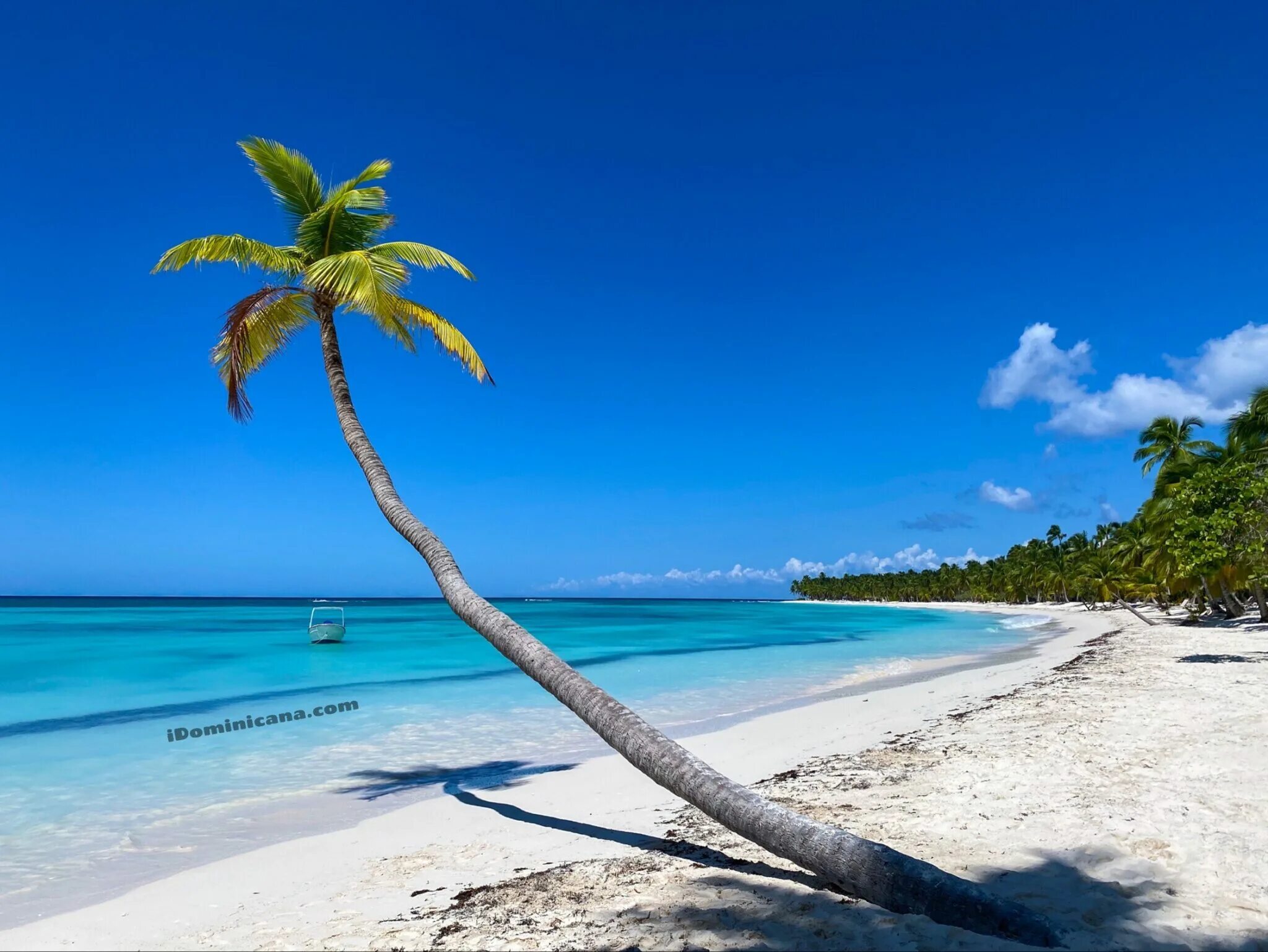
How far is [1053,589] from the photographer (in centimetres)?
7794

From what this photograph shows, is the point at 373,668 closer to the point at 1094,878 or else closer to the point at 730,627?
the point at 1094,878

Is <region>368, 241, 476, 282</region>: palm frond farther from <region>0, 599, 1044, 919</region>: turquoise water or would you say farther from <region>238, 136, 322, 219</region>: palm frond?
<region>0, 599, 1044, 919</region>: turquoise water

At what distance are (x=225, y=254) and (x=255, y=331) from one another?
0.85 meters

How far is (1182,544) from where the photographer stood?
17078mm

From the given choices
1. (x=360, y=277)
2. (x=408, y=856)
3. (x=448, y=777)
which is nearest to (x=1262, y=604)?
(x=448, y=777)

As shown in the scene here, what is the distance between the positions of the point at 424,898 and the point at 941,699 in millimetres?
11475

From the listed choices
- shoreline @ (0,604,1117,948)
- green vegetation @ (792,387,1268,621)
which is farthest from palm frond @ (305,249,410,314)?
green vegetation @ (792,387,1268,621)

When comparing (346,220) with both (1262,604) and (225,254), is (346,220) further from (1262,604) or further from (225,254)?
(1262,604)

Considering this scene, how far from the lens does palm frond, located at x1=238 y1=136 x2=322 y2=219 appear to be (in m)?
7.73

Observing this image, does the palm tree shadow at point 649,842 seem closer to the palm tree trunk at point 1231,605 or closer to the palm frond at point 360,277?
the palm frond at point 360,277

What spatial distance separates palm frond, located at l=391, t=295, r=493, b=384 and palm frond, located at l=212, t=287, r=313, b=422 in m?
1.13

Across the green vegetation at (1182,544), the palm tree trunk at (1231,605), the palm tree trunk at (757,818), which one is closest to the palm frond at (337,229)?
the palm tree trunk at (757,818)

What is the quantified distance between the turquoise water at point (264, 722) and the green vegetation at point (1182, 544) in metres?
8.34

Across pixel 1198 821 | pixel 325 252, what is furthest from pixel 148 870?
pixel 1198 821
